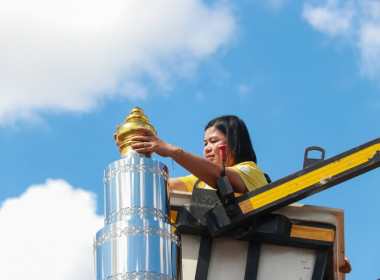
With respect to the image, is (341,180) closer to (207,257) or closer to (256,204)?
(256,204)

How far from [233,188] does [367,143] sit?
972 mm

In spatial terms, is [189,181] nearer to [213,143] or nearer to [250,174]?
[213,143]

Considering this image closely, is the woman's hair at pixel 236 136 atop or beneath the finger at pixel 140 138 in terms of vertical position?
atop

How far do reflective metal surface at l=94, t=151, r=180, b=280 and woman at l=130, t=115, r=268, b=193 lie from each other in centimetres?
30

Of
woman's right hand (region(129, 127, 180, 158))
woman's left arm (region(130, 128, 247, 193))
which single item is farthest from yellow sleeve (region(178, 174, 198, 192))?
woman's right hand (region(129, 127, 180, 158))

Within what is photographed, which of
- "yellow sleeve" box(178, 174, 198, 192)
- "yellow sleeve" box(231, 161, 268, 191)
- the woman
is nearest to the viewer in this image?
the woman

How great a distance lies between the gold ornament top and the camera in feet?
20.2

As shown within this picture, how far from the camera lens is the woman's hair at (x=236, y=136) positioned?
7711 millimetres

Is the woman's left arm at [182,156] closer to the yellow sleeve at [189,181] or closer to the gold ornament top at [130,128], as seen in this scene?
the gold ornament top at [130,128]

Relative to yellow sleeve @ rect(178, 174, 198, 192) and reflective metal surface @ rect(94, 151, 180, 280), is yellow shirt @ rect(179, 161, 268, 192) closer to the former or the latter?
yellow sleeve @ rect(178, 174, 198, 192)

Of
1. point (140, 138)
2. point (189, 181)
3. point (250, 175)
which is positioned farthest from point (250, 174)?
point (140, 138)

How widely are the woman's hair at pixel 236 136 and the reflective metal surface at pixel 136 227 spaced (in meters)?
1.84

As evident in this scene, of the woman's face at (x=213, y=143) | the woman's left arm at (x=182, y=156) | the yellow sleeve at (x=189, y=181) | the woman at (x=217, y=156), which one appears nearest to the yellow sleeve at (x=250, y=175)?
the woman at (x=217, y=156)

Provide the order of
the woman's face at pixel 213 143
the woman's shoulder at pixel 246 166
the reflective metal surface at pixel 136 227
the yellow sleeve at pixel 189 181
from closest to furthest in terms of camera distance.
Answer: the reflective metal surface at pixel 136 227 < the woman's shoulder at pixel 246 166 < the woman's face at pixel 213 143 < the yellow sleeve at pixel 189 181
